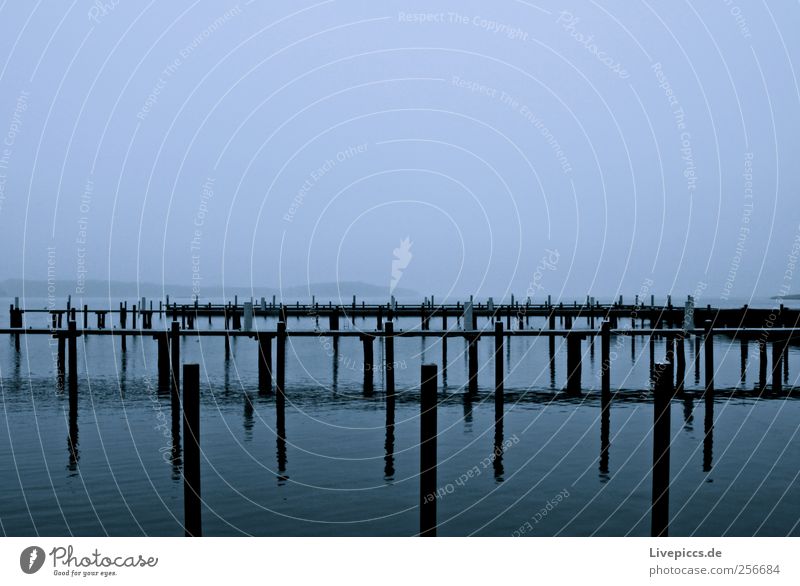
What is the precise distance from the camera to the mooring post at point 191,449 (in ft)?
30.2

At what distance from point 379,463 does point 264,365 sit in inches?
443

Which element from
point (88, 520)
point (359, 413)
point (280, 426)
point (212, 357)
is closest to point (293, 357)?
point (212, 357)

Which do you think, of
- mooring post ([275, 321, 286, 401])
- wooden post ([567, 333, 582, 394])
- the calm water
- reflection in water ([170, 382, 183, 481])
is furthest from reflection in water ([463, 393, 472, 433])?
reflection in water ([170, 382, 183, 481])

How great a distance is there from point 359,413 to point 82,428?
7527 mm

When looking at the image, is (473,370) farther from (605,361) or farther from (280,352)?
(605,361)

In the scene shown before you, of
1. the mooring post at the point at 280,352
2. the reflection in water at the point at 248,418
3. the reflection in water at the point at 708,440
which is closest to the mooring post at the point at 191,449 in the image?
the reflection in water at the point at 248,418

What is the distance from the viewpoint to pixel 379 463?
49.9ft

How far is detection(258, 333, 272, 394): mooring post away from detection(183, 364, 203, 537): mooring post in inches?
584

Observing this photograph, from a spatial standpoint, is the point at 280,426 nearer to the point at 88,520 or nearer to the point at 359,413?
the point at 359,413

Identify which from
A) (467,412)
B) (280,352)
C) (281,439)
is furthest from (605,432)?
(280,352)

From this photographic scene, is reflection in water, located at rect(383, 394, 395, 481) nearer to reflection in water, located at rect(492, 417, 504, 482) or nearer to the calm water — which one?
the calm water

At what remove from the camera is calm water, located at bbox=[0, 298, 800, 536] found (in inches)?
461
